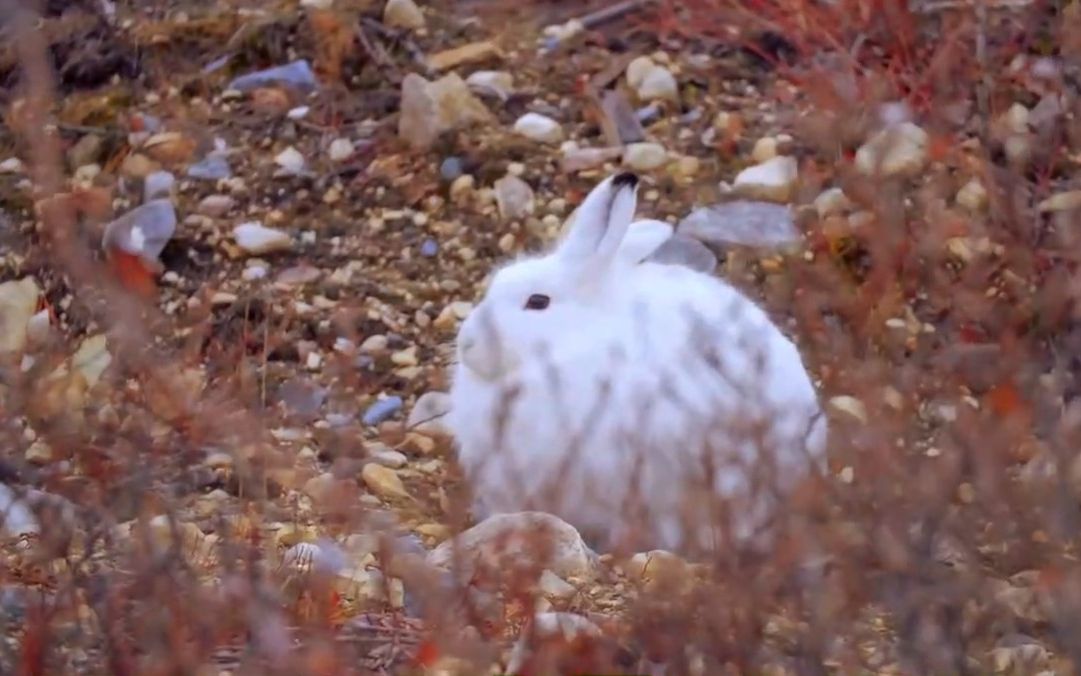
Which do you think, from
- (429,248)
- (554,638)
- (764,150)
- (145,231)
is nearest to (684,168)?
(764,150)

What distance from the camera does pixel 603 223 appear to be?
3.77 m

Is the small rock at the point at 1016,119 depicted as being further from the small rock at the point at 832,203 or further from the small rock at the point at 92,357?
the small rock at the point at 92,357

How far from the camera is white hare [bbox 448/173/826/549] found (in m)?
3.20

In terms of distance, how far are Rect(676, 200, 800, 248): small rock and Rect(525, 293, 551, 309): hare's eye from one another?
1.08m

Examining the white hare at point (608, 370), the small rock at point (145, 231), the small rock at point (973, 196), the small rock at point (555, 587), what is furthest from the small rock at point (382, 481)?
the small rock at point (973, 196)

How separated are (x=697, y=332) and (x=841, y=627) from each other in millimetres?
1379

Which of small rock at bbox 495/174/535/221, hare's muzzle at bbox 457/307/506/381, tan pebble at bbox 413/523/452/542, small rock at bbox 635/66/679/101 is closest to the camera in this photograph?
tan pebble at bbox 413/523/452/542

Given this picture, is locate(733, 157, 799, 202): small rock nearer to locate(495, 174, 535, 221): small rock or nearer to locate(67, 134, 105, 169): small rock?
locate(495, 174, 535, 221): small rock

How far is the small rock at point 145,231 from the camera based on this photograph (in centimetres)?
470

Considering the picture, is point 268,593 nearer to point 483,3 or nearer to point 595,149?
point 595,149

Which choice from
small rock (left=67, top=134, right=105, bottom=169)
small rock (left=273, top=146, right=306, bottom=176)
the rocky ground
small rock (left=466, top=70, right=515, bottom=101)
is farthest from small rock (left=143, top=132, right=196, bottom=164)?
small rock (left=466, top=70, right=515, bottom=101)

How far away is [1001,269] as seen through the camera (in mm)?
4254

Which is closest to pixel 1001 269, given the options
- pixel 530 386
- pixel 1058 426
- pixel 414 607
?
pixel 530 386

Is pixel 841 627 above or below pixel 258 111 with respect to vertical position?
above
